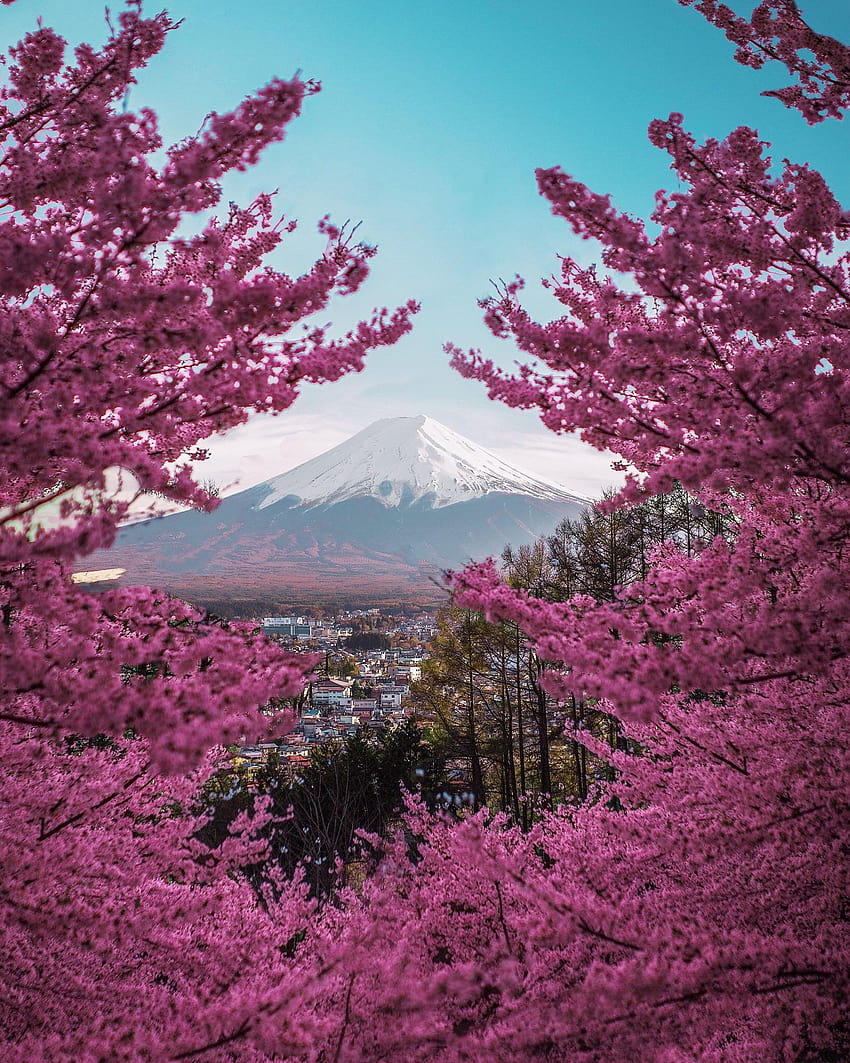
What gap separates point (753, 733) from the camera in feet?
11.0

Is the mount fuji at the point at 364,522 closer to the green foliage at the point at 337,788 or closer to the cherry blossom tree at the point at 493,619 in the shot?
the green foliage at the point at 337,788

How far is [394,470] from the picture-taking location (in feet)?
470

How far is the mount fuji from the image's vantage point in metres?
75.7

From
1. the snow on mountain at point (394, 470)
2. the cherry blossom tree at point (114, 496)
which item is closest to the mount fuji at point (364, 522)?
the snow on mountain at point (394, 470)

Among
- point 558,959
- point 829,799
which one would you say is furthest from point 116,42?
point 558,959

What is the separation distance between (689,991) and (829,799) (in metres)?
1.03

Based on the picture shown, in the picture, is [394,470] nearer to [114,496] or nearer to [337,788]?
[337,788]

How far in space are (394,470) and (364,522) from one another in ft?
73.9

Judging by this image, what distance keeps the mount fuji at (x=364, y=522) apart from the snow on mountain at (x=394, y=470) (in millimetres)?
263

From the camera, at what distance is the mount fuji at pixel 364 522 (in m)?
75.7

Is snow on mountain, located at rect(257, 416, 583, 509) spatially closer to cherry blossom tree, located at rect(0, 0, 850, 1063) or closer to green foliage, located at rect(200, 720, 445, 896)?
green foliage, located at rect(200, 720, 445, 896)

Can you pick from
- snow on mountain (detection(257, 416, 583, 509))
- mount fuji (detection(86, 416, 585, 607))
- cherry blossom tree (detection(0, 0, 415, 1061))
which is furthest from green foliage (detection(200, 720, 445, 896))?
snow on mountain (detection(257, 416, 583, 509))

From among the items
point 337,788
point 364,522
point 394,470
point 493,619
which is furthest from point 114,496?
point 394,470

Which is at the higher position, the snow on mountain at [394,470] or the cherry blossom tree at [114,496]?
the snow on mountain at [394,470]
